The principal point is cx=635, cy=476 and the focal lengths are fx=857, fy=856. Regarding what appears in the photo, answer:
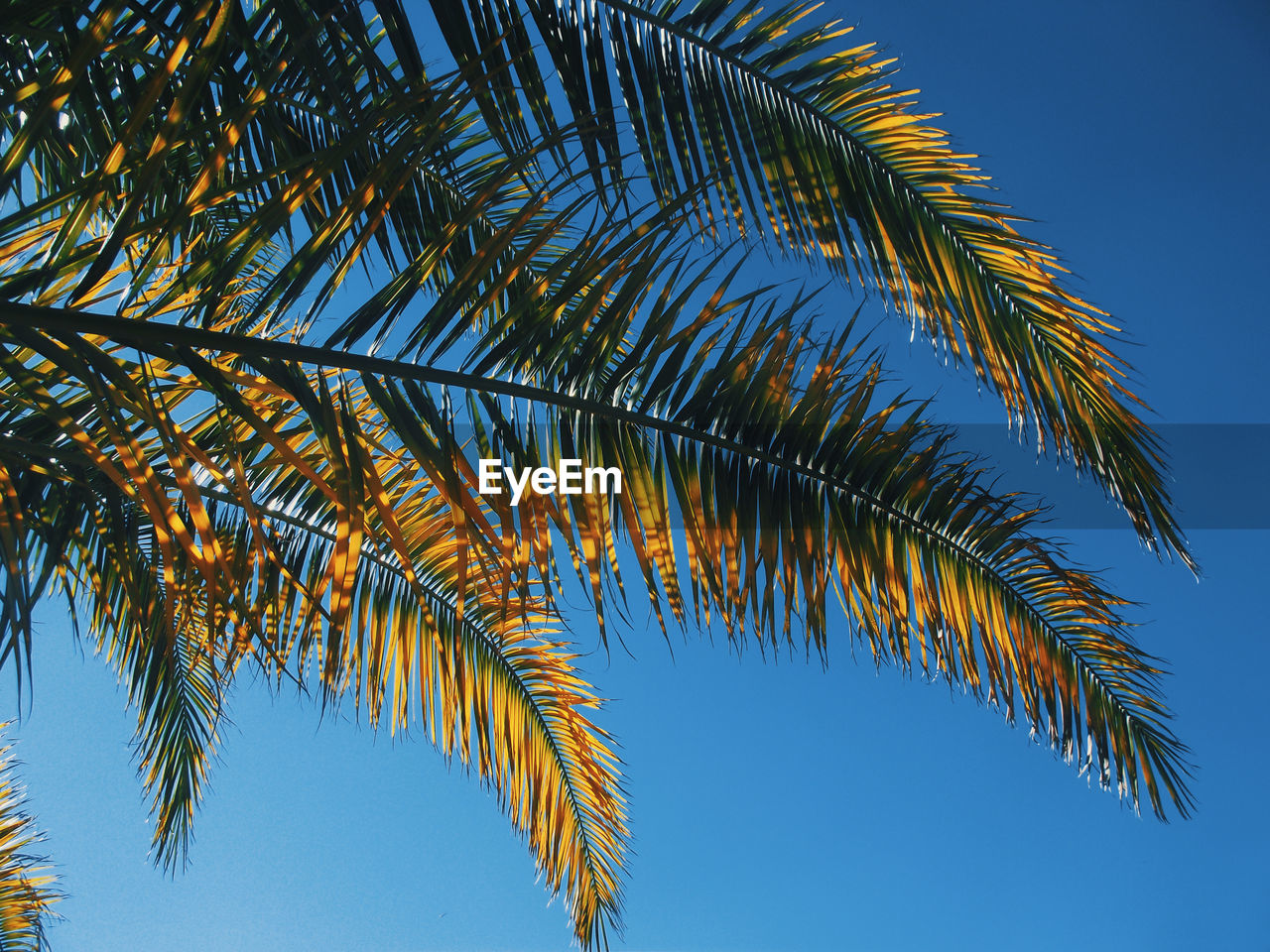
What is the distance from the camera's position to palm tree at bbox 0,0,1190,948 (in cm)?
83

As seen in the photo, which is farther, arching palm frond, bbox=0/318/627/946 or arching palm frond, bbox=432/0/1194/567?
arching palm frond, bbox=432/0/1194/567

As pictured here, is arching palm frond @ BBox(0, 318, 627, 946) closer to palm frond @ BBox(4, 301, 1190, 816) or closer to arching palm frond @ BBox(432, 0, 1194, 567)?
palm frond @ BBox(4, 301, 1190, 816)

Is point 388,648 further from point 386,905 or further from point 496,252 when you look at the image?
point 386,905

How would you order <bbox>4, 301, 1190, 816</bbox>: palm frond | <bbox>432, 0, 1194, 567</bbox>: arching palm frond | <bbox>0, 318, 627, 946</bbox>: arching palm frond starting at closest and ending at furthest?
<bbox>0, 318, 627, 946</bbox>: arching palm frond
<bbox>4, 301, 1190, 816</bbox>: palm frond
<bbox>432, 0, 1194, 567</bbox>: arching palm frond

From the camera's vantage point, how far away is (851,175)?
4.65 ft

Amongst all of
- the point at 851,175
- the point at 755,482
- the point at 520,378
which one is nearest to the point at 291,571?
the point at 520,378

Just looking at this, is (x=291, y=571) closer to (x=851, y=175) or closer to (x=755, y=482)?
(x=755, y=482)

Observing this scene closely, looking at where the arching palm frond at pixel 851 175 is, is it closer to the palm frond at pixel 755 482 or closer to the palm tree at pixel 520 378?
the palm tree at pixel 520 378

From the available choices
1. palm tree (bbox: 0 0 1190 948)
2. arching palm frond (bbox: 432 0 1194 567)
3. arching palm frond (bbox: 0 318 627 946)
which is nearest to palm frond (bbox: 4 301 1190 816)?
palm tree (bbox: 0 0 1190 948)

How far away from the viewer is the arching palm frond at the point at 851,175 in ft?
4.19

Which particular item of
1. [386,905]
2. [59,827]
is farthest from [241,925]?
[59,827]

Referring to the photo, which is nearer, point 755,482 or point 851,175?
point 755,482

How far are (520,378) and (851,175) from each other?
0.76m

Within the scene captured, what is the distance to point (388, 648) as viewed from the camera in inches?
64.7
